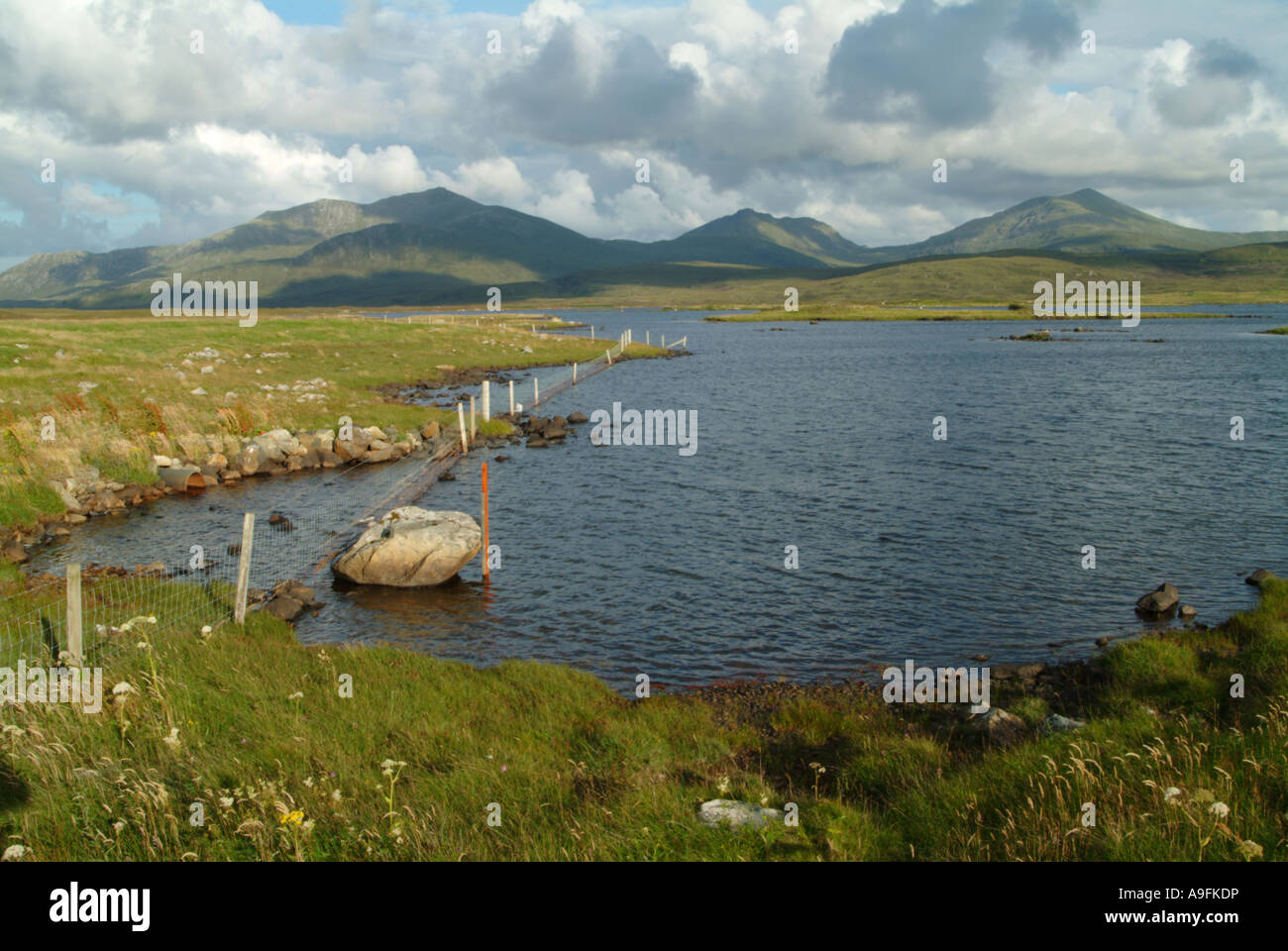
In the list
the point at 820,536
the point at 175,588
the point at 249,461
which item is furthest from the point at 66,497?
the point at 820,536

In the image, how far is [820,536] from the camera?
25.8 meters

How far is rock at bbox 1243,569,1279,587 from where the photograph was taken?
19156 millimetres

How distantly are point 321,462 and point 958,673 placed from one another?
1217 inches

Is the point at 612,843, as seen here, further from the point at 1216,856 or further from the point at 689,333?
the point at 689,333

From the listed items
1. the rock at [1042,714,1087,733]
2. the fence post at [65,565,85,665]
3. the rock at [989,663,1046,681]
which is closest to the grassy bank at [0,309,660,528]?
the fence post at [65,565,85,665]

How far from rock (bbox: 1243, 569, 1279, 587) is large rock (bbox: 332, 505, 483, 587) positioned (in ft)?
65.7

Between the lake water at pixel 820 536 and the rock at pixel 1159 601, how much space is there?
0.42 metres

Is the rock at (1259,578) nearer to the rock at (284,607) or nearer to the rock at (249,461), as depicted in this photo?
the rock at (284,607)

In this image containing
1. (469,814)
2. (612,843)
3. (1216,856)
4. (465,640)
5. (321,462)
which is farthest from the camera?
(321,462)

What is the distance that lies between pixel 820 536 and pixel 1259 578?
11.4 m

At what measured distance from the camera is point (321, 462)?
37156 mm

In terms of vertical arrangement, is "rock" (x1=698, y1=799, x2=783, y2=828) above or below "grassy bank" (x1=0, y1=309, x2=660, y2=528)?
below

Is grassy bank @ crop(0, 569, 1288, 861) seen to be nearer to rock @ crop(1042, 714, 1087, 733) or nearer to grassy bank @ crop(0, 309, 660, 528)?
rock @ crop(1042, 714, 1087, 733)
